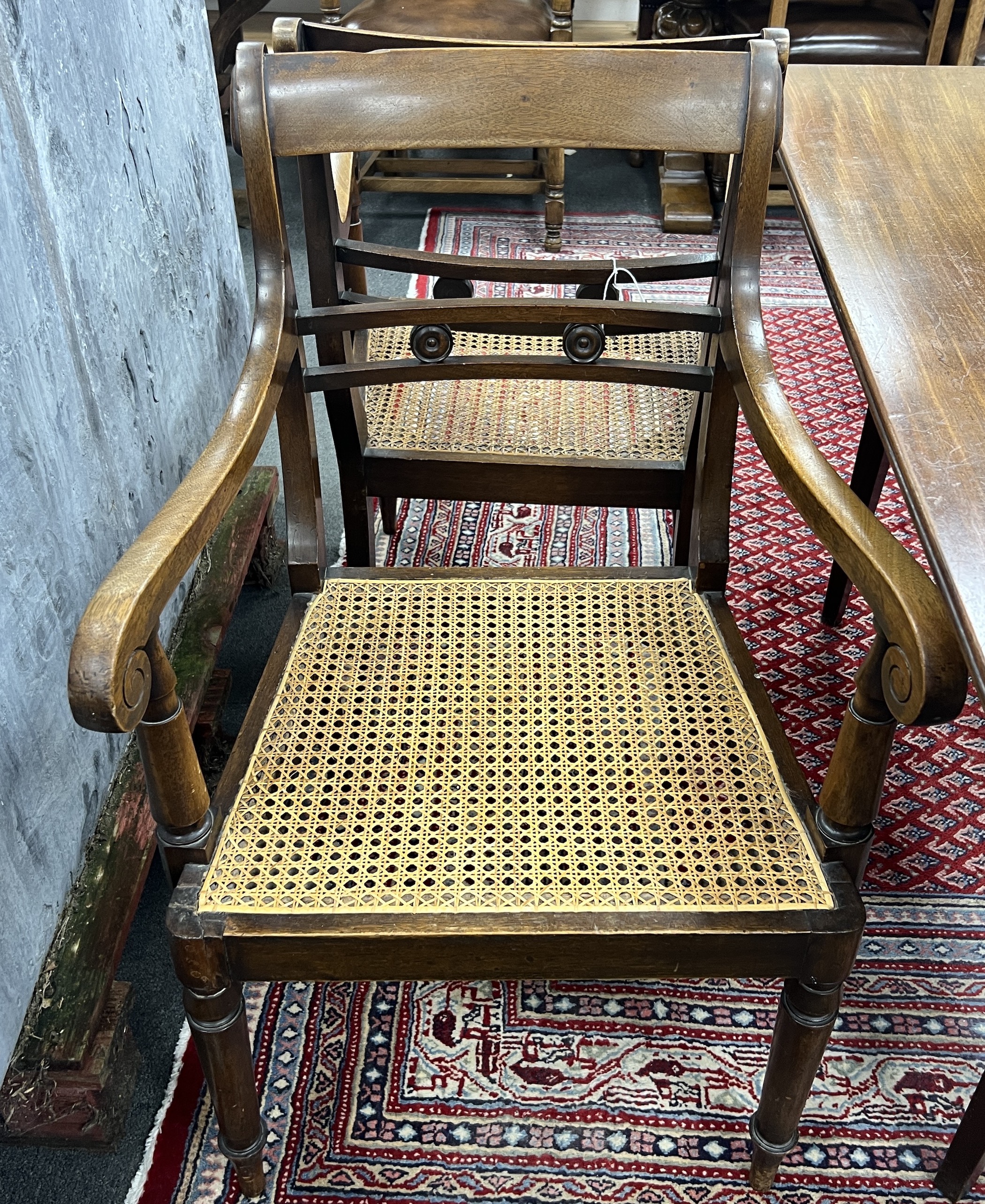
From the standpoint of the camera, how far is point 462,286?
1.44 metres

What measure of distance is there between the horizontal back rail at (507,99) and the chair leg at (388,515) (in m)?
1.01

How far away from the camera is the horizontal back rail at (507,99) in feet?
3.48

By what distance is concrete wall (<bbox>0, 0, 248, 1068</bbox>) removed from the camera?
3.52 feet

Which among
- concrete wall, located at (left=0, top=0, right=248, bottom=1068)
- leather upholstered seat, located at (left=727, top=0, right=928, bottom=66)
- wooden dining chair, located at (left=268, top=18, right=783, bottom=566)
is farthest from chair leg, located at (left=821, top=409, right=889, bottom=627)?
leather upholstered seat, located at (left=727, top=0, right=928, bottom=66)

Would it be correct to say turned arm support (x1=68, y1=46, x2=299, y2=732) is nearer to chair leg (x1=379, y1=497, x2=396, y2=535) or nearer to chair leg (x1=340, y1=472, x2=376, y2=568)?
chair leg (x1=340, y1=472, x2=376, y2=568)

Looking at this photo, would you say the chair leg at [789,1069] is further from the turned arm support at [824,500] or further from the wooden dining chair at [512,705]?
the turned arm support at [824,500]

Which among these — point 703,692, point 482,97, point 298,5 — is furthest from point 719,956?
point 298,5

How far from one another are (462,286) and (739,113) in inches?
18.8

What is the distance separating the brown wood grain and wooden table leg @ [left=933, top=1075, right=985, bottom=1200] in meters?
0.58

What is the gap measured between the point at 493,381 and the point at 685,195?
A: 1963mm

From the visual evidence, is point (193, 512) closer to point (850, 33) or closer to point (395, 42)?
point (395, 42)

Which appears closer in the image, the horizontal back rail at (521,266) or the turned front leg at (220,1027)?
the turned front leg at (220,1027)

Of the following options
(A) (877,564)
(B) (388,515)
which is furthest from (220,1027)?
(B) (388,515)

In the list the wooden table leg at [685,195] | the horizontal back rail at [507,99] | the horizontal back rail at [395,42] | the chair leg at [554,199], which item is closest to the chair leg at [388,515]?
the horizontal back rail at [395,42]
